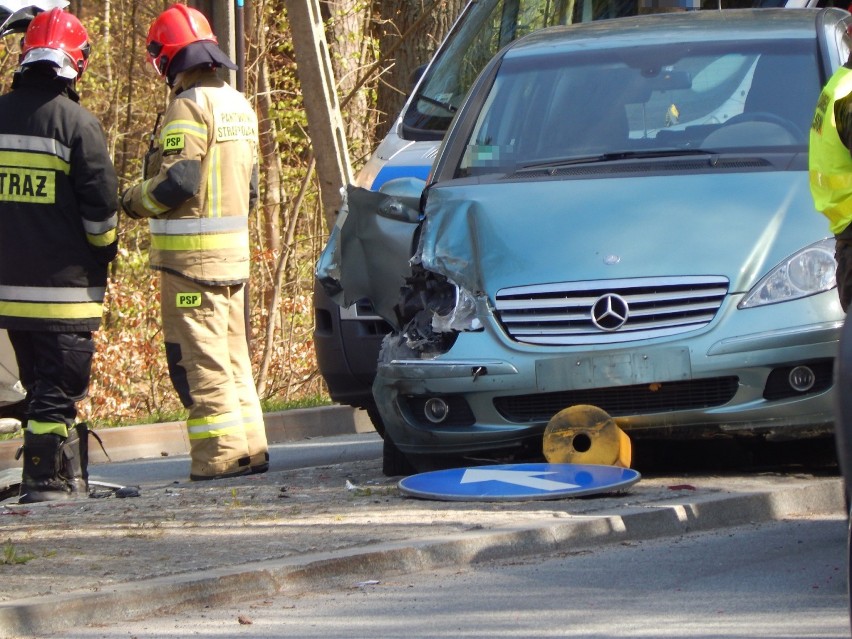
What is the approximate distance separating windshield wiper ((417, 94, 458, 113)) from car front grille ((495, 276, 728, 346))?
3.05 metres

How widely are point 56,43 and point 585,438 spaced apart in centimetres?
293

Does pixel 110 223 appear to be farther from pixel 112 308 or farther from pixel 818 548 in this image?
pixel 112 308

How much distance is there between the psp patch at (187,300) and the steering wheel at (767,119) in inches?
101

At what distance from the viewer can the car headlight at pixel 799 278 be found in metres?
6.54

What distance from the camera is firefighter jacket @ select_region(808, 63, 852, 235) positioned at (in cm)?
543

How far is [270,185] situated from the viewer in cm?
1939

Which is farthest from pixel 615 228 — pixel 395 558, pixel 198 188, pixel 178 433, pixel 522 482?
pixel 178 433

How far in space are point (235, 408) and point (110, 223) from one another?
3.83 ft

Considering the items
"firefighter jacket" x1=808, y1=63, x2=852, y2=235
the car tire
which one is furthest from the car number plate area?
the car tire

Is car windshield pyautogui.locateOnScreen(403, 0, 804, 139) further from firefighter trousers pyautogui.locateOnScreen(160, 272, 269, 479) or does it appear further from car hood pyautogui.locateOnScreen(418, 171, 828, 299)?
car hood pyautogui.locateOnScreen(418, 171, 828, 299)

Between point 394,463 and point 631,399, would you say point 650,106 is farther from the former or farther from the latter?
point 394,463

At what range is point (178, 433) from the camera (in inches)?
432

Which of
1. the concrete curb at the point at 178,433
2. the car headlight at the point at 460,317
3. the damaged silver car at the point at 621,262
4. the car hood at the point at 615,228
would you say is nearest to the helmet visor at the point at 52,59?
the damaged silver car at the point at 621,262

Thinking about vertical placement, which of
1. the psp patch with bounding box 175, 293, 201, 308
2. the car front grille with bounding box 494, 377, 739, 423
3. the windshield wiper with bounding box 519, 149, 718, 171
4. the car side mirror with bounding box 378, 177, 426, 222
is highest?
the windshield wiper with bounding box 519, 149, 718, 171
